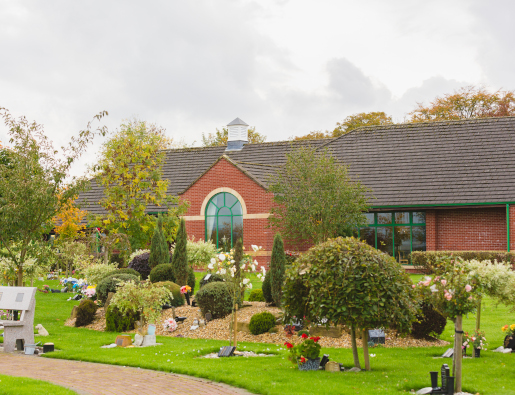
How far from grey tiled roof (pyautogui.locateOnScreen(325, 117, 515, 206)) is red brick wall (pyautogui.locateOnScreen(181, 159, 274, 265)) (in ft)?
15.8

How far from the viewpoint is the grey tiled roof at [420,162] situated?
25.9 m

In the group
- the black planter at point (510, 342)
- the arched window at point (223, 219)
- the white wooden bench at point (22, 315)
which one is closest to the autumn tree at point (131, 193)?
the arched window at point (223, 219)

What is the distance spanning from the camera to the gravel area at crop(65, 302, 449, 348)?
11.9 metres

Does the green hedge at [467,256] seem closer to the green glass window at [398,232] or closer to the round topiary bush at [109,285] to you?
the green glass window at [398,232]

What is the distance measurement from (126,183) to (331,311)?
1777 cm

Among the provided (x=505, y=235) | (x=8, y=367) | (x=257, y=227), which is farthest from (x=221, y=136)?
(x=8, y=367)

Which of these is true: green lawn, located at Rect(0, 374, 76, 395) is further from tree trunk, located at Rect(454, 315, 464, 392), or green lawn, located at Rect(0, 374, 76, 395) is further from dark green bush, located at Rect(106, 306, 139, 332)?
dark green bush, located at Rect(106, 306, 139, 332)

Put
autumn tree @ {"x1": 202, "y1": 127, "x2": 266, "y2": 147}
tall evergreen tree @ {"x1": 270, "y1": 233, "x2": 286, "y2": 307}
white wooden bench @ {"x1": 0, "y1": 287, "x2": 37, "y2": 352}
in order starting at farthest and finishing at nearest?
autumn tree @ {"x1": 202, "y1": 127, "x2": 266, "y2": 147}, tall evergreen tree @ {"x1": 270, "y1": 233, "x2": 286, "y2": 307}, white wooden bench @ {"x1": 0, "y1": 287, "x2": 37, "y2": 352}

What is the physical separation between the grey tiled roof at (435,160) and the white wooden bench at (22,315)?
17934mm

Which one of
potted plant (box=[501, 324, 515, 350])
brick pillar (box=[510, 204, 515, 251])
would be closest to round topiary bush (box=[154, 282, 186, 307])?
potted plant (box=[501, 324, 515, 350])

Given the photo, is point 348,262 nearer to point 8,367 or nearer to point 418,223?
point 8,367

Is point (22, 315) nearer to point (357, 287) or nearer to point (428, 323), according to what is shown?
point (357, 287)

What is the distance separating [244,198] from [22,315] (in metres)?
15.6

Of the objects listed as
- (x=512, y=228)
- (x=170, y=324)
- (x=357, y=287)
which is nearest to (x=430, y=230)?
(x=512, y=228)
